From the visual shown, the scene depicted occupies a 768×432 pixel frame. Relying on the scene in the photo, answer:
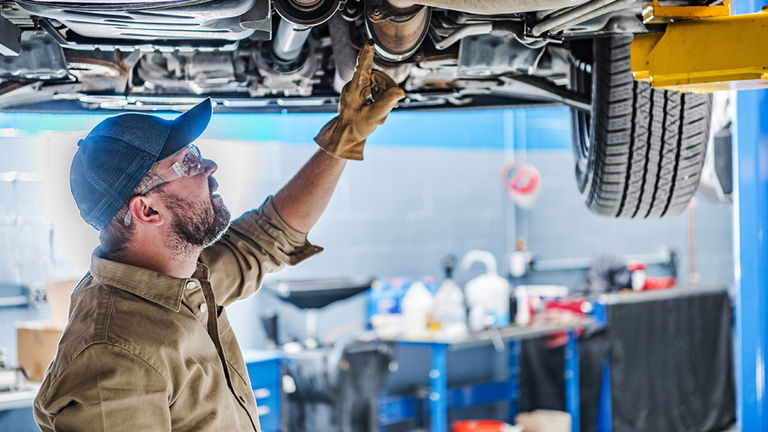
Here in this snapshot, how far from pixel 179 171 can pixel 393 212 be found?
16.2ft

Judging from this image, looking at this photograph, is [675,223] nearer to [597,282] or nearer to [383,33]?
[597,282]

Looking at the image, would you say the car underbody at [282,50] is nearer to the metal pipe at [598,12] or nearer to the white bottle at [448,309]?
the metal pipe at [598,12]

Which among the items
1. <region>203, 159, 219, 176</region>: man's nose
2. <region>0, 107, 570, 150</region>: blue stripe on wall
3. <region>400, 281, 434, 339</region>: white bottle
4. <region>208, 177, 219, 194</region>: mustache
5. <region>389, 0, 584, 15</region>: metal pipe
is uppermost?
<region>0, 107, 570, 150</region>: blue stripe on wall

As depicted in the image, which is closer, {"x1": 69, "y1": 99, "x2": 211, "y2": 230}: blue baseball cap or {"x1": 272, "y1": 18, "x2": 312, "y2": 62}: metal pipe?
{"x1": 69, "y1": 99, "x2": 211, "y2": 230}: blue baseball cap

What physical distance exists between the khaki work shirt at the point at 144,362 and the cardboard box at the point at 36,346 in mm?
2125

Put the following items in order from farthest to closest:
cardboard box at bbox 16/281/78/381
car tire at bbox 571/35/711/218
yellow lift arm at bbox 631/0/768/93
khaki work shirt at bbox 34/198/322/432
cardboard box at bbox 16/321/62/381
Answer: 1. cardboard box at bbox 16/321/62/381
2. cardboard box at bbox 16/281/78/381
3. car tire at bbox 571/35/711/218
4. yellow lift arm at bbox 631/0/768/93
5. khaki work shirt at bbox 34/198/322/432

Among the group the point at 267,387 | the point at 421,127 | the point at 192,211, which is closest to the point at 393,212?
the point at 421,127

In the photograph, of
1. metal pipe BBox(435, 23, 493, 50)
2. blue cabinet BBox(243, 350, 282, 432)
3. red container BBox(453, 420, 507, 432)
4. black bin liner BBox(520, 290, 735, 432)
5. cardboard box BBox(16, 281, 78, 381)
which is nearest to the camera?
A: metal pipe BBox(435, 23, 493, 50)

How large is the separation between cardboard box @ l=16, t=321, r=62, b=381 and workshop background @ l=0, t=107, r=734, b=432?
0.23 m

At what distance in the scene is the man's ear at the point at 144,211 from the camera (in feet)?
5.94

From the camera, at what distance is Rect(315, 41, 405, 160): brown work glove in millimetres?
1997

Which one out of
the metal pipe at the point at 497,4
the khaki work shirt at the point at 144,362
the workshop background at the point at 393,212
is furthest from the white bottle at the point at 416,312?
the metal pipe at the point at 497,4

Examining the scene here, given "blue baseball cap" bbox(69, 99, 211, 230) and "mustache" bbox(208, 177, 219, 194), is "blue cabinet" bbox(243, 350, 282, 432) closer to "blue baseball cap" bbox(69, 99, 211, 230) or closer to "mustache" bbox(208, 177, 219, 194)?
"mustache" bbox(208, 177, 219, 194)

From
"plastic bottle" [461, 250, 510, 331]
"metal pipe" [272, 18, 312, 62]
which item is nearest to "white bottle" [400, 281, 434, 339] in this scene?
"plastic bottle" [461, 250, 510, 331]
